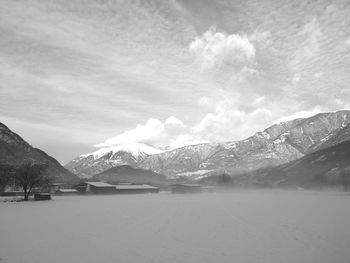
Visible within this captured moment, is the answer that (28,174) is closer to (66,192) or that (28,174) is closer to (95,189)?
(66,192)

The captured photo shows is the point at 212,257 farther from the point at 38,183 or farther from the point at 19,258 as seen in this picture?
the point at 38,183

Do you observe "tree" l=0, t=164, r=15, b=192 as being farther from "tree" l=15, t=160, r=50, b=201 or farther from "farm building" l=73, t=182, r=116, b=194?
"farm building" l=73, t=182, r=116, b=194

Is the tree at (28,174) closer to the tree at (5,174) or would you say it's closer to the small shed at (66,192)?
the tree at (5,174)

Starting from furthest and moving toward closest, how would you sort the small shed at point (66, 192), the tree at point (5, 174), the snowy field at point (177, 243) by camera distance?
the small shed at point (66, 192), the tree at point (5, 174), the snowy field at point (177, 243)

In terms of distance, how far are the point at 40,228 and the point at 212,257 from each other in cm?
2060

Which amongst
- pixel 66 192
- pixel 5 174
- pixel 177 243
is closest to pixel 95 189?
pixel 66 192

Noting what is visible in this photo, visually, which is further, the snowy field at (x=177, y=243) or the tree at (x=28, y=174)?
the tree at (x=28, y=174)

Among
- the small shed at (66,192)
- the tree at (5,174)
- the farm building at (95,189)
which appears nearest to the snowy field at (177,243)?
the tree at (5,174)

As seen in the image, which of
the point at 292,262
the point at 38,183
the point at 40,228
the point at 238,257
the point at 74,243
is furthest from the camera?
the point at 38,183

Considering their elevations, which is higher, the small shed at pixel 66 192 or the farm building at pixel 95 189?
the farm building at pixel 95 189

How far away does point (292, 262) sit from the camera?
20.2 metres

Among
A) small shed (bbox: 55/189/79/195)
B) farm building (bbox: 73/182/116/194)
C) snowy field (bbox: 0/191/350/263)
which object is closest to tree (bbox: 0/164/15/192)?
small shed (bbox: 55/189/79/195)

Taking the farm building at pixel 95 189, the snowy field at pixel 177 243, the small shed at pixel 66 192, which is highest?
the farm building at pixel 95 189

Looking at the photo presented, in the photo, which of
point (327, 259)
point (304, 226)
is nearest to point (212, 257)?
point (327, 259)
